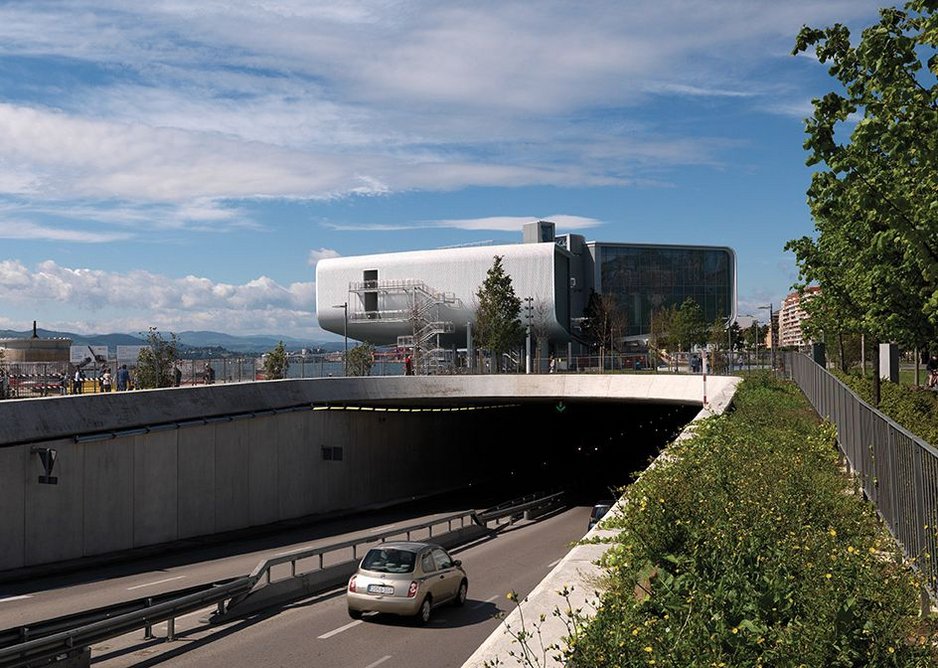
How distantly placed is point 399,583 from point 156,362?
28.4m

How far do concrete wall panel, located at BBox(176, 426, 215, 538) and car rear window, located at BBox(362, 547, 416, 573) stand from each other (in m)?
13.1

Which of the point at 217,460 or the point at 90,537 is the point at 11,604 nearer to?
the point at 90,537

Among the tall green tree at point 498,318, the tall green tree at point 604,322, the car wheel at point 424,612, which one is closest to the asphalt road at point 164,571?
the car wheel at point 424,612

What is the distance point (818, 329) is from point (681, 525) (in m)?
34.9

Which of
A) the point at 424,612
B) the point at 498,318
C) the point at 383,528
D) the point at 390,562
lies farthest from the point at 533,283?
the point at 424,612

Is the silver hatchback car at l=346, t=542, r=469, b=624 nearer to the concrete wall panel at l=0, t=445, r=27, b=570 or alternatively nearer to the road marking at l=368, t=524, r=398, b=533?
the concrete wall panel at l=0, t=445, r=27, b=570

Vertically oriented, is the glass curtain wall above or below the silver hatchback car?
above

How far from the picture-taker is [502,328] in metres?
Answer: 72.9

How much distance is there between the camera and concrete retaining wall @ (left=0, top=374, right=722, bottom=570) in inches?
965

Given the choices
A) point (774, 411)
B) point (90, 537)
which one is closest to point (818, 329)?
point (774, 411)

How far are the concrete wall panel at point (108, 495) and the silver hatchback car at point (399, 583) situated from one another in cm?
1127

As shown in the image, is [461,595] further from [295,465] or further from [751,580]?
[295,465]

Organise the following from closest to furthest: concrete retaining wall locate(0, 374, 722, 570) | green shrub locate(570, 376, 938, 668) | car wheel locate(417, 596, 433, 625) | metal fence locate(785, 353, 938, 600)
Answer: green shrub locate(570, 376, 938, 668)
metal fence locate(785, 353, 938, 600)
car wheel locate(417, 596, 433, 625)
concrete retaining wall locate(0, 374, 722, 570)

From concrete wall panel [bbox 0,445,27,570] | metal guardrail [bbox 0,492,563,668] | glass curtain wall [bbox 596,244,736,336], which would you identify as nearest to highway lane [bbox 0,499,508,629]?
concrete wall panel [bbox 0,445,27,570]
